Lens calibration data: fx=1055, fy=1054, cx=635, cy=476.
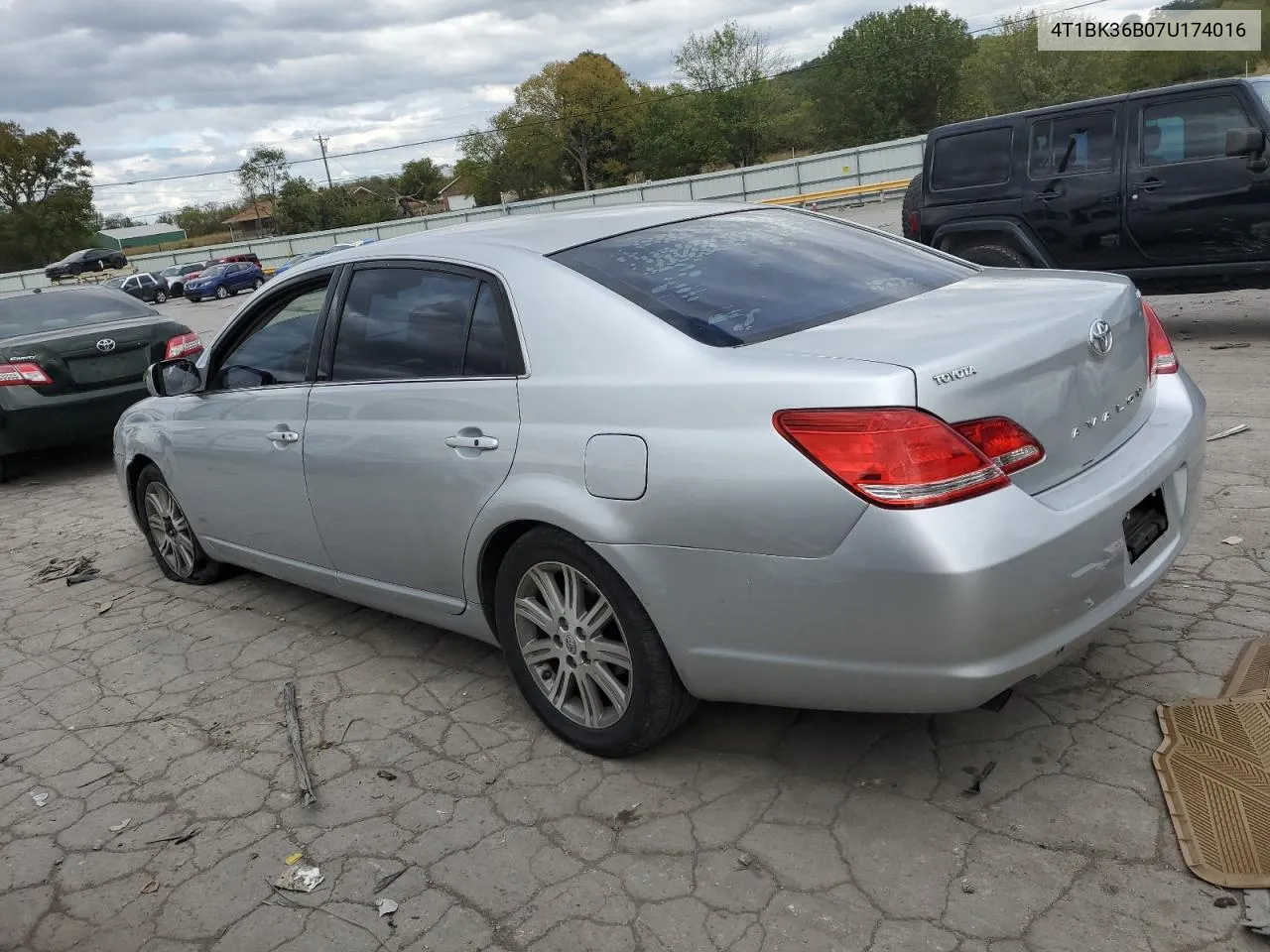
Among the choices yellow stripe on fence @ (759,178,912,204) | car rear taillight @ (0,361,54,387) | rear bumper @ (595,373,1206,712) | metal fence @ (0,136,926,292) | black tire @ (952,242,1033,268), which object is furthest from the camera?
metal fence @ (0,136,926,292)

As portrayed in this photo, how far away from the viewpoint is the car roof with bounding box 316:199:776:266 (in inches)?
136

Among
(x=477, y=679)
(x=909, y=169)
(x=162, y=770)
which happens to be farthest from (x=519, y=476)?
(x=909, y=169)

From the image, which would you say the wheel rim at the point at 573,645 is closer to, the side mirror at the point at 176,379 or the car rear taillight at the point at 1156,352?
the car rear taillight at the point at 1156,352

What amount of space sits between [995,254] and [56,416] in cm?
768

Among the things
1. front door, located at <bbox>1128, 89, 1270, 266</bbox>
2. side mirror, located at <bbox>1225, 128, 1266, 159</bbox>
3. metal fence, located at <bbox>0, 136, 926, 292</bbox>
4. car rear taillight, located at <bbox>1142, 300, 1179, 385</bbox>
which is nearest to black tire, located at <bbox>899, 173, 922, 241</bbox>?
front door, located at <bbox>1128, 89, 1270, 266</bbox>

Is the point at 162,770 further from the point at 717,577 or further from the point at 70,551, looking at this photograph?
the point at 70,551

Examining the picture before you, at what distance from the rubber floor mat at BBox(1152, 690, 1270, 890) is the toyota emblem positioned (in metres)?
1.09

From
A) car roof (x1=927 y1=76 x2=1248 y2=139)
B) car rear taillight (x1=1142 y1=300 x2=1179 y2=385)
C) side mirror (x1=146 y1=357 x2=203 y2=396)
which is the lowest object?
car rear taillight (x1=1142 y1=300 x2=1179 y2=385)

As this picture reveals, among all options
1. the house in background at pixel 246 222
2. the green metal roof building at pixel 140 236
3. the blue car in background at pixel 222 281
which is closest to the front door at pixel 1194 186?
the blue car in background at pixel 222 281

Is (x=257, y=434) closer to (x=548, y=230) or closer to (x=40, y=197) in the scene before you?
(x=548, y=230)

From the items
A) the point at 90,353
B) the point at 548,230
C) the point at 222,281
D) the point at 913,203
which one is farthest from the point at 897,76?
the point at 548,230

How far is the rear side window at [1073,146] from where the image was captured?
8211 mm

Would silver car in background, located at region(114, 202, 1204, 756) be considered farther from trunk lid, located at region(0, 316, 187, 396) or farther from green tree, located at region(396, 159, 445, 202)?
green tree, located at region(396, 159, 445, 202)

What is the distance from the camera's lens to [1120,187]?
8133 millimetres
